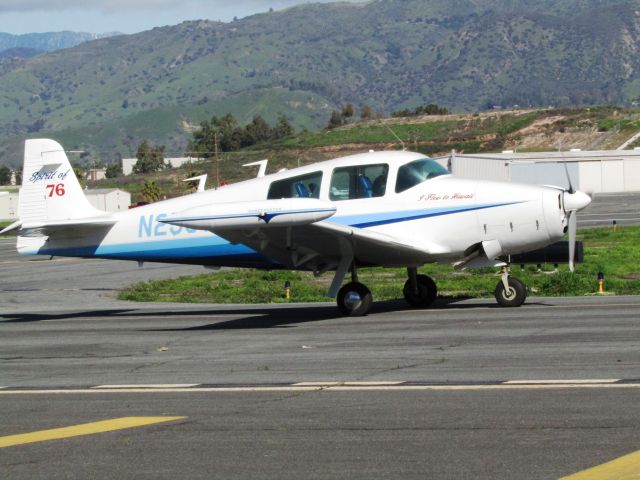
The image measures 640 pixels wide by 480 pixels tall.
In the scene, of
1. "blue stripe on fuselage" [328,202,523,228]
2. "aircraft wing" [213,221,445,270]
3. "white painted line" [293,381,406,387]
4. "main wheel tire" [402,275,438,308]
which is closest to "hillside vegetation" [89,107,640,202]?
"main wheel tire" [402,275,438,308]

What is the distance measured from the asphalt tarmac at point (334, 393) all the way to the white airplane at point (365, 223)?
0.85m

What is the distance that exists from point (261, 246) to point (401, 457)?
981 cm

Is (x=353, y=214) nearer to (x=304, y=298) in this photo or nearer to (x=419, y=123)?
(x=304, y=298)

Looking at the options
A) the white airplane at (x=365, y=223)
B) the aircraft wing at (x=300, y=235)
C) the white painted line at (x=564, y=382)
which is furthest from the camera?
the white airplane at (x=365, y=223)

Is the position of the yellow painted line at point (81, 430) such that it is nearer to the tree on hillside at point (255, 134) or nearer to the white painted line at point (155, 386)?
the white painted line at point (155, 386)

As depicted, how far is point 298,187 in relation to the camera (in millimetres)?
17219

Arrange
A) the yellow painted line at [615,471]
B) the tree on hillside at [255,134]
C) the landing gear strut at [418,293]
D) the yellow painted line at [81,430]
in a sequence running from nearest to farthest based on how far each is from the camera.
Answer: the yellow painted line at [615,471], the yellow painted line at [81,430], the landing gear strut at [418,293], the tree on hillside at [255,134]

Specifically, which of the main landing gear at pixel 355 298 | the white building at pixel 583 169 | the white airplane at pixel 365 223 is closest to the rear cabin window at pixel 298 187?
the white airplane at pixel 365 223

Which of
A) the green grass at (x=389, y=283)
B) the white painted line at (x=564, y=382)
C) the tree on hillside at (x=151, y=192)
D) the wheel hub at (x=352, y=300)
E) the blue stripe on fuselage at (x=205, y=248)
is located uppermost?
the blue stripe on fuselage at (x=205, y=248)

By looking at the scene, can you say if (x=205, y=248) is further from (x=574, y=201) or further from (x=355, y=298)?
(x=574, y=201)

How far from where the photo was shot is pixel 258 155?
463ft

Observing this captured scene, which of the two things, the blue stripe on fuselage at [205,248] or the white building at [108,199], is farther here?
the white building at [108,199]

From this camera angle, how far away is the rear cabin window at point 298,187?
17.1 m

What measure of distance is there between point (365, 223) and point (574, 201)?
10.4ft
